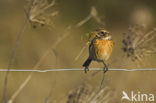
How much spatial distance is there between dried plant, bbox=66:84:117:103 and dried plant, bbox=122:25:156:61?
1.48 ft

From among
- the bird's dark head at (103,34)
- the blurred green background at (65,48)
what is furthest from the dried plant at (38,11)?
the bird's dark head at (103,34)

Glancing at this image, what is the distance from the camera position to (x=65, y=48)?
9.33 metres

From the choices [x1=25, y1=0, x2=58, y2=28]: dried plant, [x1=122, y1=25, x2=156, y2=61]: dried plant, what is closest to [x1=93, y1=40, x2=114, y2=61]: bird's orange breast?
[x1=122, y1=25, x2=156, y2=61]: dried plant

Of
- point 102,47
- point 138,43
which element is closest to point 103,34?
point 102,47

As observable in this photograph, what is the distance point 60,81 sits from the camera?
773cm

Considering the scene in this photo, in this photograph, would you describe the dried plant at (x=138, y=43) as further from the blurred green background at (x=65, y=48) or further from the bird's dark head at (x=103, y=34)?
the bird's dark head at (x=103, y=34)

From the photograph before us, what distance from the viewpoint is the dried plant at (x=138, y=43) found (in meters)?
4.76

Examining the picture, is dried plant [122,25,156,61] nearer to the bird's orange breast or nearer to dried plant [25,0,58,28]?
the bird's orange breast

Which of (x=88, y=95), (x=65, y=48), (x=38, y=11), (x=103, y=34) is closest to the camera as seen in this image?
(x=38, y=11)

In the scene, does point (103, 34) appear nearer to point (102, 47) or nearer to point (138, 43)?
point (102, 47)

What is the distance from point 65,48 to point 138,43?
4613 millimetres

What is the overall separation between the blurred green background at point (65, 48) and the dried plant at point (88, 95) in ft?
0.55

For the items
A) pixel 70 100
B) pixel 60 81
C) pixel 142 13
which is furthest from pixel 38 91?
pixel 142 13

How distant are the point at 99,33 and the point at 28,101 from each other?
2.16 meters
